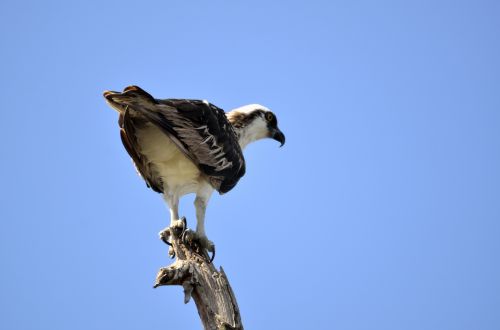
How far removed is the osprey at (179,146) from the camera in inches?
280

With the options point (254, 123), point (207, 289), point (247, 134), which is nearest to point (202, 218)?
point (207, 289)

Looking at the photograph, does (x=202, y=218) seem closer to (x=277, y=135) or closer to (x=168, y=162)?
(x=168, y=162)

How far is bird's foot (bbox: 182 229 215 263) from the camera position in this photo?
24.4 ft

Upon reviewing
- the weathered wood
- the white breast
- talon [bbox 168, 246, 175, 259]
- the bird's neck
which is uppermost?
the bird's neck

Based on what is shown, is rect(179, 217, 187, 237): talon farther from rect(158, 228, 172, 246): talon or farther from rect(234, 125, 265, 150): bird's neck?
rect(234, 125, 265, 150): bird's neck

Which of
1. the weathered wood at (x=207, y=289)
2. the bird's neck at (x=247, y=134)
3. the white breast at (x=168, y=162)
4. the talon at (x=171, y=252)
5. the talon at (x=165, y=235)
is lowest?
the weathered wood at (x=207, y=289)

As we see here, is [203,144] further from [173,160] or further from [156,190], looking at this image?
[156,190]

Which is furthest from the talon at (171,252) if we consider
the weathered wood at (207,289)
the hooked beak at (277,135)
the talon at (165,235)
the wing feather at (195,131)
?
the hooked beak at (277,135)

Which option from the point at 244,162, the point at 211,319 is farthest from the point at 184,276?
the point at 244,162

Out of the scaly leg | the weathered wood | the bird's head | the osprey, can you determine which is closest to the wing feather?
the osprey

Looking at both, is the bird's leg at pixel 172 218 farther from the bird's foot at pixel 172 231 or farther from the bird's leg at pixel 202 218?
the bird's leg at pixel 202 218

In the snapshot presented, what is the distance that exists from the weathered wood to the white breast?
62.1 inches

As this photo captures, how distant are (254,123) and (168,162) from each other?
2305 millimetres

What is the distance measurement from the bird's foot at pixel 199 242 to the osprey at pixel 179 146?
0.04 feet
